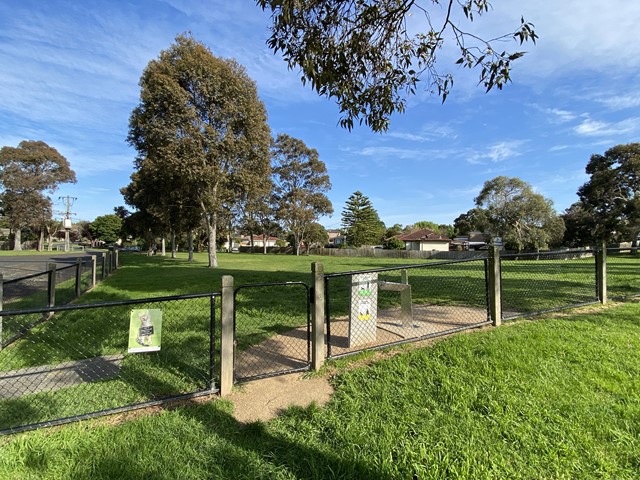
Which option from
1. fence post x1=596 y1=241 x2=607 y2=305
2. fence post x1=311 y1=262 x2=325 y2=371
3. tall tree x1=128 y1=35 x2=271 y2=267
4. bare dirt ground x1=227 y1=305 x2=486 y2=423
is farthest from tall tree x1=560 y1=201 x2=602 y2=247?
fence post x1=311 y1=262 x2=325 y2=371

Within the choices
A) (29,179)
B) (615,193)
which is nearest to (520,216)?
(615,193)

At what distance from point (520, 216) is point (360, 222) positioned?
3587 cm

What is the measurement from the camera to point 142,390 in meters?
3.82

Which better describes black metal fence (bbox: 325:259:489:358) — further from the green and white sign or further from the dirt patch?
the dirt patch

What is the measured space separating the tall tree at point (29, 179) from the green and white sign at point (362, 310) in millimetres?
55568

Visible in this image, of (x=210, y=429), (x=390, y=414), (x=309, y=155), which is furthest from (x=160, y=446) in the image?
(x=309, y=155)

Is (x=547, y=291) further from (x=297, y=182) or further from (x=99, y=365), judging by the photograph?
(x=297, y=182)

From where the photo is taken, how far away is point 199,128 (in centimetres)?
1955

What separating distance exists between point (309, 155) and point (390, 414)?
5167 cm

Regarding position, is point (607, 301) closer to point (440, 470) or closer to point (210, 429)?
point (440, 470)

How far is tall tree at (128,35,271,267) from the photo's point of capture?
19.0m

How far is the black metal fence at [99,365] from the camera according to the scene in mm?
3422

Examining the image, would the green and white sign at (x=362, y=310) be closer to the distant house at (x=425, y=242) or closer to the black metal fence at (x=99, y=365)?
the black metal fence at (x=99, y=365)

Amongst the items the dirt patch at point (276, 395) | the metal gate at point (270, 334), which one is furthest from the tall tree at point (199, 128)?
the dirt patch at point (276, 395)
